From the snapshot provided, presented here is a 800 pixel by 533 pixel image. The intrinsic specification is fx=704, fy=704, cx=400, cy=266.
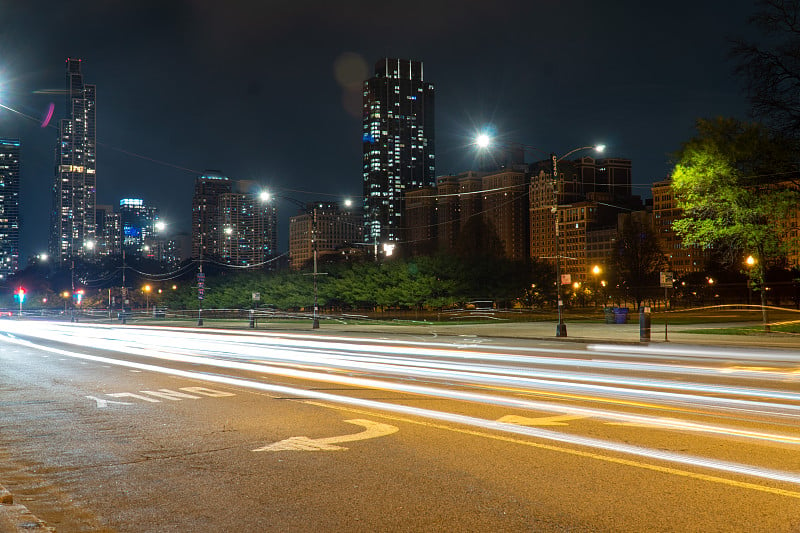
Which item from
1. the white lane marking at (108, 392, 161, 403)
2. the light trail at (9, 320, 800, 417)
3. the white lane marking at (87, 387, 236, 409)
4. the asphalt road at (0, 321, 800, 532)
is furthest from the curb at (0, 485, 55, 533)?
the light trail at (9, 320, 800, 417)

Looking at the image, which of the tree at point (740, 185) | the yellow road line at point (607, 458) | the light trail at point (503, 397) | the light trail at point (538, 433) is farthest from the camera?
the tree at point (740, 185)

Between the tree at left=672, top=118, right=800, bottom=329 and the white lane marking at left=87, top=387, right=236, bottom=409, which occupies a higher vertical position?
the tree at left=672, top=118, right=800, bottom=329

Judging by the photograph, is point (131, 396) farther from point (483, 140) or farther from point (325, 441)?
point (483, 140)

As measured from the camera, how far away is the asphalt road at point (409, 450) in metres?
6.01

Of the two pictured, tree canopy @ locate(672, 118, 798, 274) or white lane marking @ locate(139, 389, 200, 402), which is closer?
white lane marking @ locate(139, 389, 200, 402)

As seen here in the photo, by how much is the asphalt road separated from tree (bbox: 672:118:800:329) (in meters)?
21.3

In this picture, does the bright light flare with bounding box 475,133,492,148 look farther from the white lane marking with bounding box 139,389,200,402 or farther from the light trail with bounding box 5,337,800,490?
the white lane marking with bounding box 139,389,200,402

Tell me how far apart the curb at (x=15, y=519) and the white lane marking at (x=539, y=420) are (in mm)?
6470

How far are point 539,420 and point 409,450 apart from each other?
9.28 feet

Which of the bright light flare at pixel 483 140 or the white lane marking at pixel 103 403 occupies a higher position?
the bright light flare at pixel 483 140

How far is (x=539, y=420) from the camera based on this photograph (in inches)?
416

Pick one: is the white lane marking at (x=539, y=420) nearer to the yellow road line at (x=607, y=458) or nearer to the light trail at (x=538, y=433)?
the light trail at (x=538, y=433)

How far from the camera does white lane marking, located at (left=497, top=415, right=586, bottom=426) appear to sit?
10273 millimetres

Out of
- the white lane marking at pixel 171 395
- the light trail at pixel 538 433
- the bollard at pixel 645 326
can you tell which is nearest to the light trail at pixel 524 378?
the light trail at pixel 538 433
